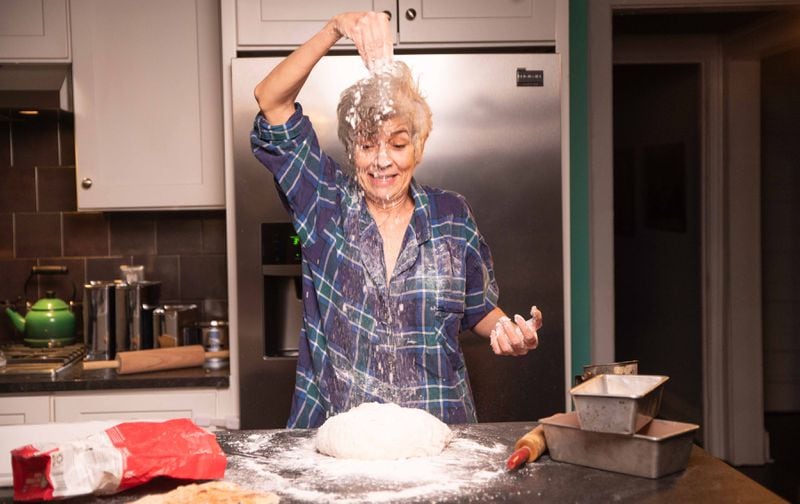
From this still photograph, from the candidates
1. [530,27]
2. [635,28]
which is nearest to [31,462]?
[530,27]

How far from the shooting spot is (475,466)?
57.9 inches

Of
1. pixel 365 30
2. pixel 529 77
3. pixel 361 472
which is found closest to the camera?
pixel 361 472

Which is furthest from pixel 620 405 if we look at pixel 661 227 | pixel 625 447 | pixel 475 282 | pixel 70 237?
pixel 661 227

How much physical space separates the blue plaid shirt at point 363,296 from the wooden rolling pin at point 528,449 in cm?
45

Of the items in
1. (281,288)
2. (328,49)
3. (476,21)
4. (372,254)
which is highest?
(476,21)

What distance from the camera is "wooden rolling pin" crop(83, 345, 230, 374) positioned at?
2.75 metres

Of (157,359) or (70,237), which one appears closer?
(157,359)

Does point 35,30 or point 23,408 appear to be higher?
point 35,30

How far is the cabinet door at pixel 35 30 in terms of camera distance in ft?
9.51

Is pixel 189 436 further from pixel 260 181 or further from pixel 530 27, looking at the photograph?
pixel 530 27

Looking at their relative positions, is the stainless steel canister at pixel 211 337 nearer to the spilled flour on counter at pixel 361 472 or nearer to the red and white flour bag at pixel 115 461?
the spilled flour on counter at pixel 361 472

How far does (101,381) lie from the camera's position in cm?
269

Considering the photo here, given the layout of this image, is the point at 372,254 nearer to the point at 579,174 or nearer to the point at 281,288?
the point at 281,288

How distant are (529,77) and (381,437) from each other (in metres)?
1.44
